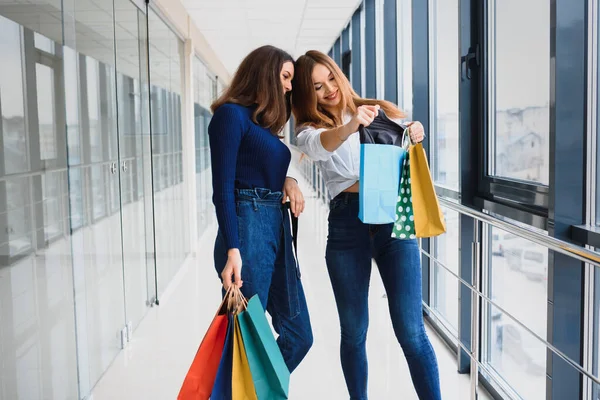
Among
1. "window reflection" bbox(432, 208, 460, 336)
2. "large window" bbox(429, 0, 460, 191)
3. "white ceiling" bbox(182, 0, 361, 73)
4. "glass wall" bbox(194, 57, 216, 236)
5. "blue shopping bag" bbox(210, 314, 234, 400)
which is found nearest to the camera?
"blue shopping bag" bbox(210, 314, 234, 400)

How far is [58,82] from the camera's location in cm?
230

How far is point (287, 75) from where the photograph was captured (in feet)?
6.15

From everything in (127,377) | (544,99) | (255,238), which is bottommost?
(127,377)

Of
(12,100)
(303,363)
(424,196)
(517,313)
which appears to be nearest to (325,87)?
(424,196)

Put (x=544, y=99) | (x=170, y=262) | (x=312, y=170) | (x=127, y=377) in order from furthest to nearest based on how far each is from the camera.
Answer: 1. (x=312, y=170)
2. (x=170, y=262)
3. (x=127, y=377)
4. (x=544, y=99)

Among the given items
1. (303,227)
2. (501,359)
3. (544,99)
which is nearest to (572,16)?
(544,99)

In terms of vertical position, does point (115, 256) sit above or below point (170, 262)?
above

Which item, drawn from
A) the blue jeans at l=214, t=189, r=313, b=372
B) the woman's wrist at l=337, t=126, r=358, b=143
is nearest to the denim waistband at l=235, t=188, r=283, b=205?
the blue jeans at l=214, t=189, r=313, b=372

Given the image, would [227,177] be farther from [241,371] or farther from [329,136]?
[241,371]

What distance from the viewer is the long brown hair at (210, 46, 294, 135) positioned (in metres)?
1.82

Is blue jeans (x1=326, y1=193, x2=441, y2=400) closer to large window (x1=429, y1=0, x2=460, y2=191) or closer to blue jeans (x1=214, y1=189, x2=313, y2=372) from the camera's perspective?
blue jeans (x1=214, y1=189, x2=313, y2=372)

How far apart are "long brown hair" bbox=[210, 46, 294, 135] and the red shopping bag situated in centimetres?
60

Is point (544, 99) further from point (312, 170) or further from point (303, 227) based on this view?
point (312, 170)

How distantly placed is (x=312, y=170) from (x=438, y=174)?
634cm
